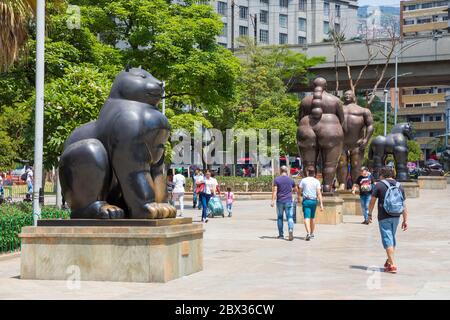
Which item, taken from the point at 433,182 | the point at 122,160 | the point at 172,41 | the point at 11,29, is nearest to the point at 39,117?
the point at 11,29

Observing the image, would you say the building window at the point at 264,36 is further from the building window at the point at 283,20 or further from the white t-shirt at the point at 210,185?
the white t-shirt at the point at 210,185

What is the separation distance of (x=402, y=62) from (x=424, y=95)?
63505 millimetres

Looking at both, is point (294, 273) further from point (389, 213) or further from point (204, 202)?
point (204, 202)

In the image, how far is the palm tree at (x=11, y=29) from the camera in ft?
Result: 51.8

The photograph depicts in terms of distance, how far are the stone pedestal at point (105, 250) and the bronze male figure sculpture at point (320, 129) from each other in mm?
11599

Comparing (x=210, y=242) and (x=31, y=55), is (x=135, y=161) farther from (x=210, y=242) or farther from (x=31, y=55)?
(x=31, y=55)

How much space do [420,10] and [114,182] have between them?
121459 millimetres

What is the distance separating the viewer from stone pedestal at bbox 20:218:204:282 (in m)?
10.8

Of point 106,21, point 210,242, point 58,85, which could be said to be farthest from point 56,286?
point 106,21

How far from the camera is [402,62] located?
2122 inches

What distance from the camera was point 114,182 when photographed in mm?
11523

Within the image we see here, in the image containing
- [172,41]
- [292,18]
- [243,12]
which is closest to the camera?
[172,41]

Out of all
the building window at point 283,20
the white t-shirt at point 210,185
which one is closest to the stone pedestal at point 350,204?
the white t-shirt at point 210,185

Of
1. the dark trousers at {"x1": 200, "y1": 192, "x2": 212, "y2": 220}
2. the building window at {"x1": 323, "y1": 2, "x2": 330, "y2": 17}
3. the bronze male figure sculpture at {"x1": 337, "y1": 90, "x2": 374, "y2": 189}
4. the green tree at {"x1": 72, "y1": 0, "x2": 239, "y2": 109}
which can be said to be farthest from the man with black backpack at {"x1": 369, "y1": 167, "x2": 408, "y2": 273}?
the building window at {"x1": 323, "y1": 2, "x2": 330, "y2": 17}
